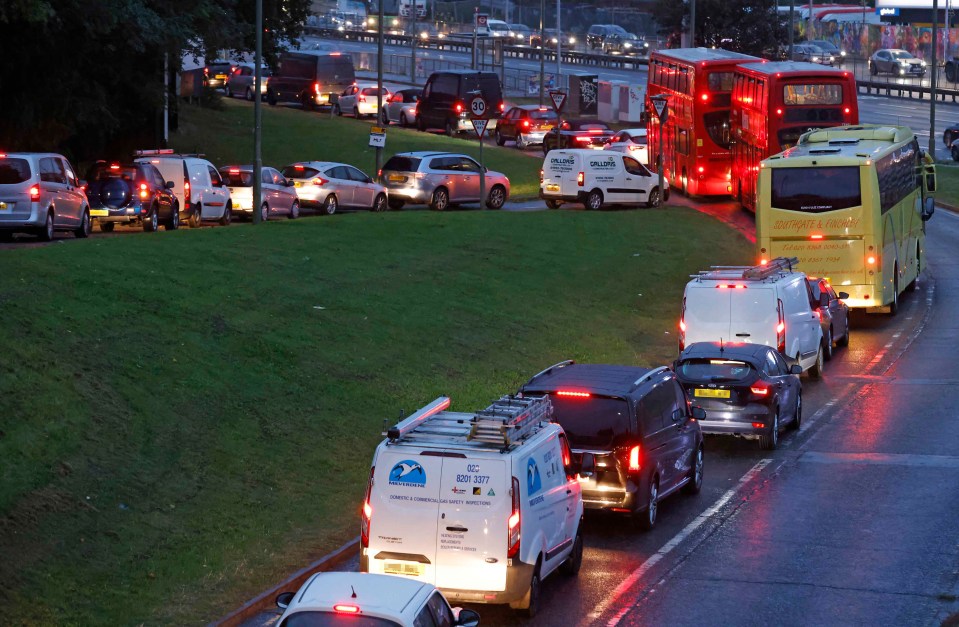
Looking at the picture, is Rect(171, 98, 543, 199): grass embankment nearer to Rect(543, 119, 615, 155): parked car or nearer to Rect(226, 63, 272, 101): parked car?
Rect(543, 119, 615, 155): parked car

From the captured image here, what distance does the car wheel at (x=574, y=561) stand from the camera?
14992 millimetres

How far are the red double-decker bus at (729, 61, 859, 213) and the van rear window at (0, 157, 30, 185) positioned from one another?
20.1 metres

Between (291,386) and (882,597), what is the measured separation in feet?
31.4

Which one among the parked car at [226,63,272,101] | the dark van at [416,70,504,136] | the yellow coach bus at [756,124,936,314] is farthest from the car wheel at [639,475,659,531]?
the parked car at [226,63,272,101]

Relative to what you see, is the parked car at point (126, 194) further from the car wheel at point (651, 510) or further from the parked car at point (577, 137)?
the parked car at point (577, 137)

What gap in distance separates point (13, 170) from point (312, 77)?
45.2m

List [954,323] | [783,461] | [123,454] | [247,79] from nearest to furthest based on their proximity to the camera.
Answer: [123,454]
[783,461]
[954,323]
[247,79]

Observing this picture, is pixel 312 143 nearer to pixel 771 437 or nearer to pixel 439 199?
pixel 439 199

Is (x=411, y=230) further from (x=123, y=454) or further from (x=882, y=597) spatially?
(x=882, y=597)

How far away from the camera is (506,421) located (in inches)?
524

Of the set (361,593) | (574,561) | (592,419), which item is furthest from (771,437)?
(361,593)

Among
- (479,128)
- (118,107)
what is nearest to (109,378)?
(479,128)

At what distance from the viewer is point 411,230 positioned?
36.2 metres

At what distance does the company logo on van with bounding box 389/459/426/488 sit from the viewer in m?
13.1
